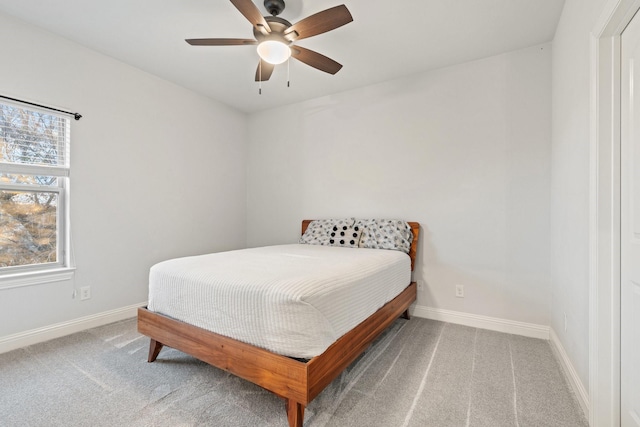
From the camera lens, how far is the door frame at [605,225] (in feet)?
4.30

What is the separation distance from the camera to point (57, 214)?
8.17ft

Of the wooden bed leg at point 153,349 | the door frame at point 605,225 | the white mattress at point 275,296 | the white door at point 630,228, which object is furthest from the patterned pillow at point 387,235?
the wooden bed leg at point 153,349

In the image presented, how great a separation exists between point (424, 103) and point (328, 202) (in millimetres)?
1518

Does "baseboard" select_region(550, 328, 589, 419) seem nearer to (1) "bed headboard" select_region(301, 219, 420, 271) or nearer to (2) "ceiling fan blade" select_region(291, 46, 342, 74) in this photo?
(1) "bed headboard" select_region(301, 219, 420, 271)

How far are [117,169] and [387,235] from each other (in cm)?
273

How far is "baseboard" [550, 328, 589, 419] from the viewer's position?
4.97ft

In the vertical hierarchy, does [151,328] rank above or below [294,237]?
below

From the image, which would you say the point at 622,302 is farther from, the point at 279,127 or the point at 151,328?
the point at 279,127

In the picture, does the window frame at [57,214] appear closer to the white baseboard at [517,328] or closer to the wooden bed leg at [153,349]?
the wooden bed leg at [153,349]

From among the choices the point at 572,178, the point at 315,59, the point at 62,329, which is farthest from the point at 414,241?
the point at 62,329

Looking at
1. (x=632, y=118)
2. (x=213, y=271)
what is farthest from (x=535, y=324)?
(x=213, y=271)

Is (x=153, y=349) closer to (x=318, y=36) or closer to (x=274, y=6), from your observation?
(x=274, y=6)

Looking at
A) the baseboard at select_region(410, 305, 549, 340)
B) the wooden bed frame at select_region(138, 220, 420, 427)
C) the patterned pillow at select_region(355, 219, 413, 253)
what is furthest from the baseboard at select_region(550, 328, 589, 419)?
the patterned pillow at select_region(355, 219, 413, 253)

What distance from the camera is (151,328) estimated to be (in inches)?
75.2
